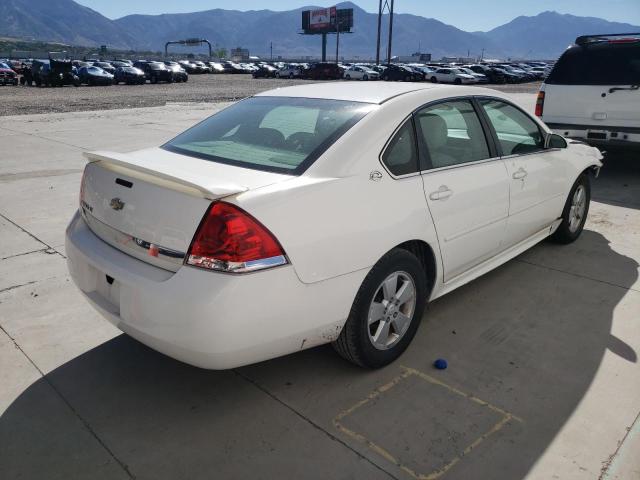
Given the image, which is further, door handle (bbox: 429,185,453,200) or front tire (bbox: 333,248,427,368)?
door handle (bbox: 429,185,453,200)

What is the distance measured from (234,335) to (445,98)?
2095mm

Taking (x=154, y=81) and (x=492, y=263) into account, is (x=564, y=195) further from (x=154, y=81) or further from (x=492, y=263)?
(x=154, y=81)

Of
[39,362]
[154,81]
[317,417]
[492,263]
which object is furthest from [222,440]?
[154,81]

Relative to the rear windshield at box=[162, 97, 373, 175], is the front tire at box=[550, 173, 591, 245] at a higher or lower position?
lower

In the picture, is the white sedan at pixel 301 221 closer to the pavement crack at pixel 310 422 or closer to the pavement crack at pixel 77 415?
the pavement crack at pixel 310 422

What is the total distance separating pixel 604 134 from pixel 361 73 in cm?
4341

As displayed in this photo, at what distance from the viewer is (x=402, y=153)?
3.07 metres

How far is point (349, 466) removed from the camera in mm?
2396

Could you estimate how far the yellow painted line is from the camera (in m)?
2.38

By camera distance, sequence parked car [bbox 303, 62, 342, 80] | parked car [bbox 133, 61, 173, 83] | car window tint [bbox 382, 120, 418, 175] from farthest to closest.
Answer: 1. parked car [bbox 303, 62, 342, 80]
2. parked car [bbox 133, 61, 173, 83]
3. car window tint [bbox 382, 120, 418, 175]

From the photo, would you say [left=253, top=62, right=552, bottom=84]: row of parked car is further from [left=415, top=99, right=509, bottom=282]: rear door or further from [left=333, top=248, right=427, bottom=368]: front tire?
[left=333, top=248, right=427, bottom=368]: front tire

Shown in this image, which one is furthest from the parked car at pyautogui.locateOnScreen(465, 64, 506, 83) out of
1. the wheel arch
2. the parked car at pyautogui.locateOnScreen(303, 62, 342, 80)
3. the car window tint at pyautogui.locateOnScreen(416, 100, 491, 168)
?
the wheel arch

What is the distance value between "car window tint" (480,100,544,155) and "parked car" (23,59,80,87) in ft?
116

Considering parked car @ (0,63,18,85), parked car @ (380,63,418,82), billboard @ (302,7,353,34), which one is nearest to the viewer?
parked car @ (0,63,18,85)
